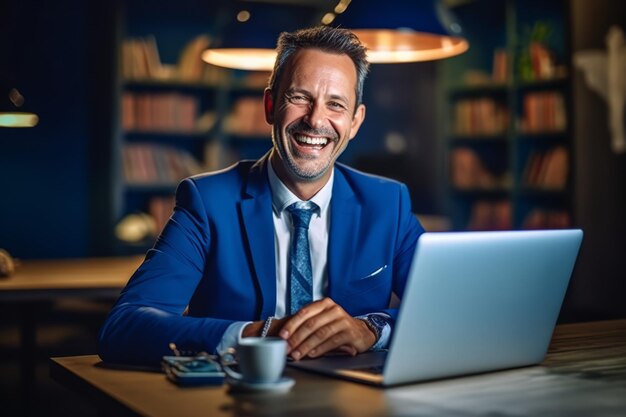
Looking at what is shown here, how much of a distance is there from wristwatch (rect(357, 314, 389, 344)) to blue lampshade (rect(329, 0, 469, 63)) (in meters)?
0.94

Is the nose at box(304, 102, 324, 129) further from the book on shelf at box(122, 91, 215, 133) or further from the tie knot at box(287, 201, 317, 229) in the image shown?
the book on shelf at box(122, 91, 215, 133)

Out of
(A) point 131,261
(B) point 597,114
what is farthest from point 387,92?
(A) point 131,261

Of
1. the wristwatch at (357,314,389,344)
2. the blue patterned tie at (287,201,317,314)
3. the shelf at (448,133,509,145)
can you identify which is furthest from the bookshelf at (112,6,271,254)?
the wristwatch at (357,314,389,344)

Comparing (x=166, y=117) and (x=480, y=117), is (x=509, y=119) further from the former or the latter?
(x=166, y=117)

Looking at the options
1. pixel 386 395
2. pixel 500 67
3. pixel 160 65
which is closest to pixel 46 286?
pixel 386 395

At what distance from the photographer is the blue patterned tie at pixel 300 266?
87.2 inches

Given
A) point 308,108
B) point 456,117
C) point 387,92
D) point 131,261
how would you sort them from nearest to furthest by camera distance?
point 308,108 < point 131,261 < point 456,117 < point 387,92

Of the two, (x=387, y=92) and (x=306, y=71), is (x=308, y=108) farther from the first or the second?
(x=387, y=92)

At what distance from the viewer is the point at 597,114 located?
622 cm

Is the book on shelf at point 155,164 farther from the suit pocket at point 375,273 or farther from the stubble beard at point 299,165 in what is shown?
the suit pocket at point 375,273

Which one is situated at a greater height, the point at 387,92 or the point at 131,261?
the point at 387,92

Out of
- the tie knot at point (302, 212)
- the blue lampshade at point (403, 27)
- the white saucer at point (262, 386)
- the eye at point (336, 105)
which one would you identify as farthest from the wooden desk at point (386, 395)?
the blue lampshade at point (403, 27)

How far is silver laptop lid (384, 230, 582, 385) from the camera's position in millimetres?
1404

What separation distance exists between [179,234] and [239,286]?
20 centimetres
